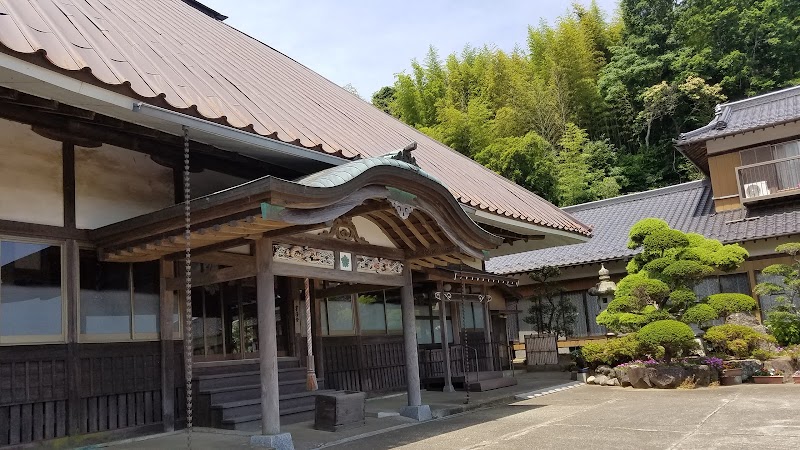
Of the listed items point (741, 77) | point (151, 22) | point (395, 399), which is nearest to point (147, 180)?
point (151, 22)

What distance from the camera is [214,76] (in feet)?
23.9

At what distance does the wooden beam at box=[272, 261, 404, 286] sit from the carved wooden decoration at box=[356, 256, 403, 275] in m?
0.06

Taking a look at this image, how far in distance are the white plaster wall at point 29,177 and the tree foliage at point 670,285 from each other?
10.0 metres

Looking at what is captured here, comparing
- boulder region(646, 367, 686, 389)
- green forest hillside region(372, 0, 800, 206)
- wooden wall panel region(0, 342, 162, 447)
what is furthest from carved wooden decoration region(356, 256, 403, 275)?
green forest hillside region(372, 0, 800, 206)

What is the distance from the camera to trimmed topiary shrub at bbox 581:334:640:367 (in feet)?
41.2

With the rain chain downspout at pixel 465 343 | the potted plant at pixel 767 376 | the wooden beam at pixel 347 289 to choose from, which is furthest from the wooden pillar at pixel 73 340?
the potted plant at pixel 767 376

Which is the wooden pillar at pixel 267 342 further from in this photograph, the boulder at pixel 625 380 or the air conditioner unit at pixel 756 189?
the air conditioner unit at pixel 756 189

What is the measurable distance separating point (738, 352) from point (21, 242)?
12.9 meters

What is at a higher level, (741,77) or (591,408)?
(741,77)

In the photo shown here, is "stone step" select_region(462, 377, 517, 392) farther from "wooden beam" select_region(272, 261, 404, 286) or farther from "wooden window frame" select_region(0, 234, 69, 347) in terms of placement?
"wooden window frame" select_region(0, 234, 69, 347)

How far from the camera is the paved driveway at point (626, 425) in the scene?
6.21 metres

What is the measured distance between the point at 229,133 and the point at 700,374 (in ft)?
32.4

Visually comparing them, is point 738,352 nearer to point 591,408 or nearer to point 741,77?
point 591,408

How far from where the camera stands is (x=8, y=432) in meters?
5.73
